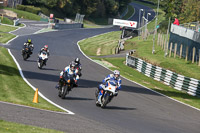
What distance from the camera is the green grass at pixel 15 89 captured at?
57.5ft

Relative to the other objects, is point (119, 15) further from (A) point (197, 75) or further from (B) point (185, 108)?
(B) point (185, 108)

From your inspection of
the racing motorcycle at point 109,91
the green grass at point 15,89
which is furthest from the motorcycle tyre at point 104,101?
the green grass at point 15,89

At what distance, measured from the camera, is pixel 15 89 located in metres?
21.1

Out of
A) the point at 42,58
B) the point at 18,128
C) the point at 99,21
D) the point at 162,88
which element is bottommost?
the point at 99,21

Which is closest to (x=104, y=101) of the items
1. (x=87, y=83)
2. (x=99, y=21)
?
(x=87, y=83)

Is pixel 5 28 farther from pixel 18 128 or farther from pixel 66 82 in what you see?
pixel 18 128

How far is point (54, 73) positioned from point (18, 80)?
18.8 ft

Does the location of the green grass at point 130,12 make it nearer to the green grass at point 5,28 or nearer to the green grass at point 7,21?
the green grass at point 7,21

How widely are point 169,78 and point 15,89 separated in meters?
15.8

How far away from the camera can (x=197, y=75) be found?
115ft

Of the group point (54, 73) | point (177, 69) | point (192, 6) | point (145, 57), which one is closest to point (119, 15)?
point (192, 6)

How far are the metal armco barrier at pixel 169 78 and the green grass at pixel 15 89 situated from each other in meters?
11.8

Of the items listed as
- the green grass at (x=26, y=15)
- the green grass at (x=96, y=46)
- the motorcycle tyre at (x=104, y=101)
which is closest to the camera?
the motorcycle tyre at (x=104, y=101)

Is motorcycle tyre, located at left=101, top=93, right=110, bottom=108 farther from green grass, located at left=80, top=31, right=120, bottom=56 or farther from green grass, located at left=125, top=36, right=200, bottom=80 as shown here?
green grass, located at left=80, top=31, right=120, bottom=56
